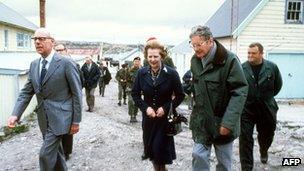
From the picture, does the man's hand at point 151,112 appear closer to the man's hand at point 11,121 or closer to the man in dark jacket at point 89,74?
the man's hand at point 11,121

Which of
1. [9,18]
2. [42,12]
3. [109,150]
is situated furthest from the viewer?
[9,18]

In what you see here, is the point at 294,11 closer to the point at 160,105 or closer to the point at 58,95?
the point at 160,105

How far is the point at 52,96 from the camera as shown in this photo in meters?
5.45

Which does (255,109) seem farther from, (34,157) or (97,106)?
(97,106)

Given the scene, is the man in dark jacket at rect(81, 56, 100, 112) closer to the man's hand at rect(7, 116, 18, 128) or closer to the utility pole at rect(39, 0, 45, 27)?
the utility pole at rect(39, 0, 45, 27)

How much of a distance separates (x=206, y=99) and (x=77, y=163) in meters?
3.57

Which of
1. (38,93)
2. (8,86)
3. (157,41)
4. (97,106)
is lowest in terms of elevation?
(97,106)

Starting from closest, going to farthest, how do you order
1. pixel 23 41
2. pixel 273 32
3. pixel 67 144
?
1. pixel 67 144
2. pixel 273 32
3. pixel 23 41

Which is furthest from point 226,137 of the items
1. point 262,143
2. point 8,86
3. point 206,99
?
point 8,86

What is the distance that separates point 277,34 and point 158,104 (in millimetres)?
16291

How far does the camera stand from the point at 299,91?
2136 cm

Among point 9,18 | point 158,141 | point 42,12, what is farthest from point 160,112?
point 9,18

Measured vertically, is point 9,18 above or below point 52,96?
above

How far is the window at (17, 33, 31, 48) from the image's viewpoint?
37.3 metres
